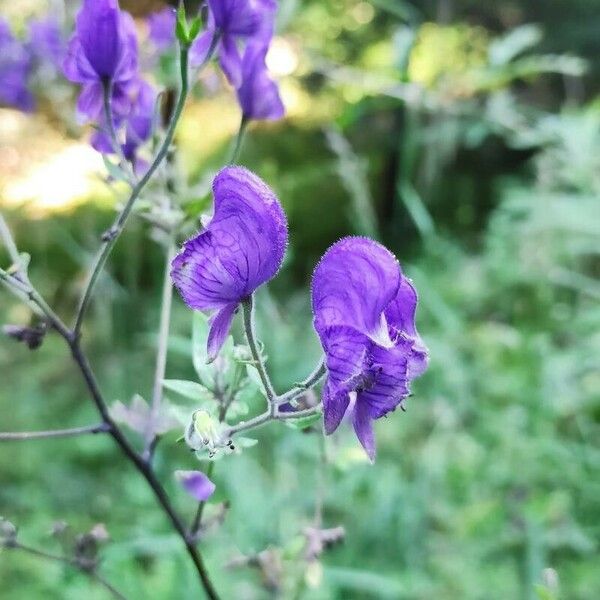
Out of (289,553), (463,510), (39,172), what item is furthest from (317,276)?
(39,172)

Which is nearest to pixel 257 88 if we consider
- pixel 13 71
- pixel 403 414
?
pixel 13 71

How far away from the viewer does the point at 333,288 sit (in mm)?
462

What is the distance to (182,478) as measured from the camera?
539 millimetres

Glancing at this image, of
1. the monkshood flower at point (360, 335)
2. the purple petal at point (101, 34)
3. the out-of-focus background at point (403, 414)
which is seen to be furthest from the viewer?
the out-of-focus background at point (403, 414)

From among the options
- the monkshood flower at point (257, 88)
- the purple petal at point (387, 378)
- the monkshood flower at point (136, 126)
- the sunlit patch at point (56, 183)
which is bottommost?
the sunlit patch at point (56, 183)

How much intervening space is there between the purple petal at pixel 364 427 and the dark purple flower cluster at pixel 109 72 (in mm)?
274

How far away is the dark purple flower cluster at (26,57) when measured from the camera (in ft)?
3.64

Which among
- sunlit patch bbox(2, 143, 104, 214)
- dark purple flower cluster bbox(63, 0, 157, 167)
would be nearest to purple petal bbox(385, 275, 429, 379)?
dark purple flower cluster bbox(63, 0, 157, 167)

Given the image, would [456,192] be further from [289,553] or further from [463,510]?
[289,553]

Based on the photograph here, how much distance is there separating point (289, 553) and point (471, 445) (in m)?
1.03

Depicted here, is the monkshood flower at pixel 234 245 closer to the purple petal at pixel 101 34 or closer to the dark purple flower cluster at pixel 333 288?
the dark purple flower cluster at pixel 333 288

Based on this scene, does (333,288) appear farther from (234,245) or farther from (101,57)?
(101,57)

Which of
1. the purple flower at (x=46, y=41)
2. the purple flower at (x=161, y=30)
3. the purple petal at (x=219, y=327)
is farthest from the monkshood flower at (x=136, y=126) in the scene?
the purple flower at (x=46, y=41)

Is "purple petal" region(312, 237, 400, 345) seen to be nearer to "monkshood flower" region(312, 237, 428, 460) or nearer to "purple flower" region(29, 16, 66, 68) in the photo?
"monkshood flower" region(312, 237, 428, 460)
